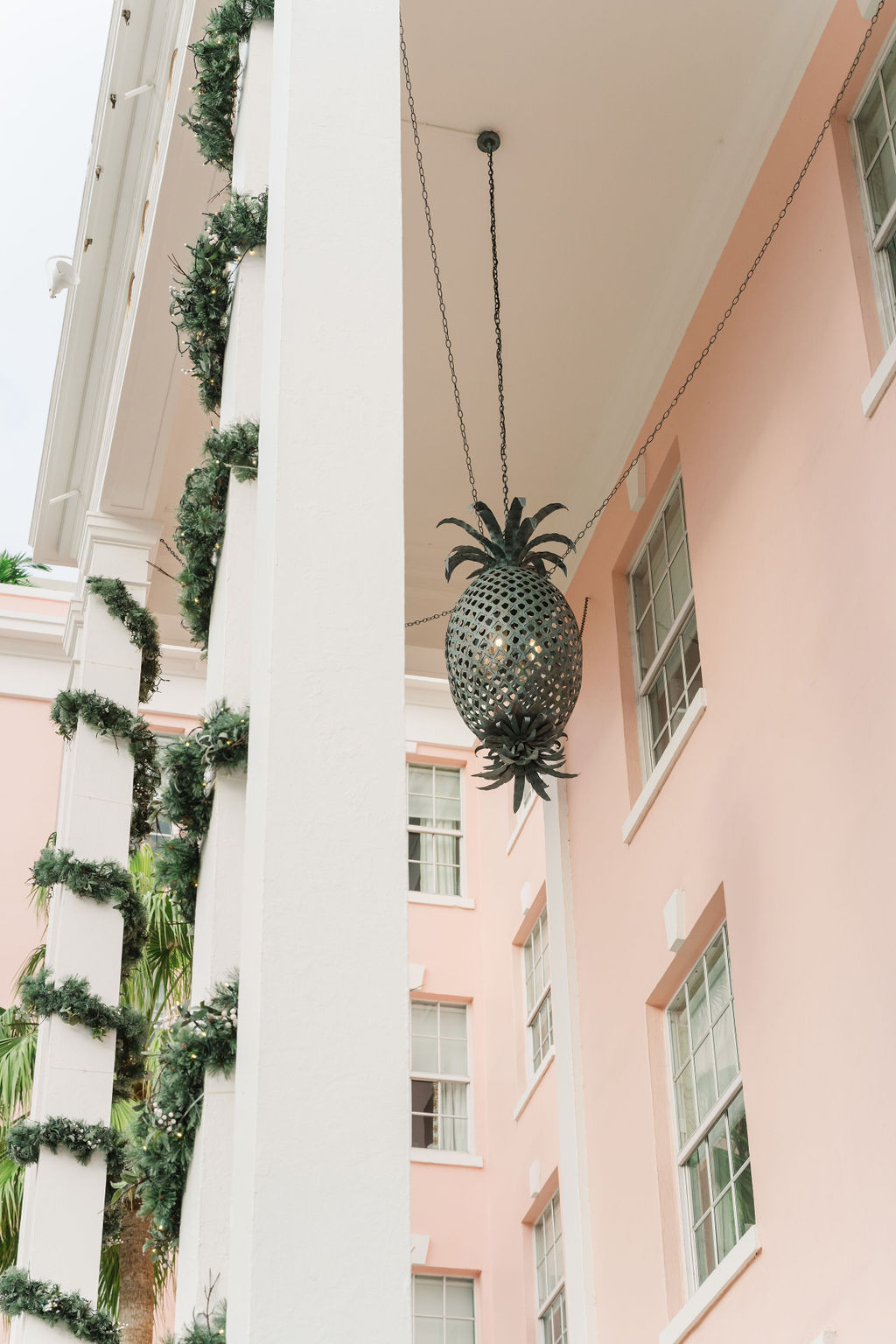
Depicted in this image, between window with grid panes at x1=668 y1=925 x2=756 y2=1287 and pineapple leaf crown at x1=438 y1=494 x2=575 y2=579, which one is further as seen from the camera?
window with grid panes at x1=668 y1=925 x2=756 y2=1287

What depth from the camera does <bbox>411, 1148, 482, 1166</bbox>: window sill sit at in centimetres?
1588

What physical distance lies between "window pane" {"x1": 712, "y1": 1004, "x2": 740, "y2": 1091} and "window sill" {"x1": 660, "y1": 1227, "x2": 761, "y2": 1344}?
73 centimetres

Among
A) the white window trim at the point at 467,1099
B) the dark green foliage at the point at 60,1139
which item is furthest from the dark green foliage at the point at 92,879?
the white window trim at the point at 467,1099

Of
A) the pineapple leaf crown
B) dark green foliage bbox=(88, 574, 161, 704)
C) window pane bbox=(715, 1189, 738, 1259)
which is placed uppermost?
dark green foliage bbox=(88, 574, 161, 704)

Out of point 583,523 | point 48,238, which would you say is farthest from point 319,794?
point 48,238

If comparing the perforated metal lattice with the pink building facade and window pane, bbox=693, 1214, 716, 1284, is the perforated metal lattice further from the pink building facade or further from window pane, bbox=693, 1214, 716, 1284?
window pane, bbox=693, 1214, 716, 1284

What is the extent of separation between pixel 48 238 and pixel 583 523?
4592 centimetres

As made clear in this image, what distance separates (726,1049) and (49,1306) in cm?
303

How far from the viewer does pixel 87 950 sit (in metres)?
7.03

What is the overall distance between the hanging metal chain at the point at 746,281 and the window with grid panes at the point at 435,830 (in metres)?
8.77

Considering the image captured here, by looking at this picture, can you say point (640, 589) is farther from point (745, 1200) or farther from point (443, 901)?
point (443, 901)

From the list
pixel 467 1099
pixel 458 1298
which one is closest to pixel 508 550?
pixel 458 1298

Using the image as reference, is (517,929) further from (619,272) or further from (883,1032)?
(883,1032)

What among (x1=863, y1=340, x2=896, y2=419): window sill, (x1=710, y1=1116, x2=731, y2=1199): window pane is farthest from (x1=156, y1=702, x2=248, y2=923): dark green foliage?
(x1=710, y1=1116, x2=731, y2=1199): window pane
